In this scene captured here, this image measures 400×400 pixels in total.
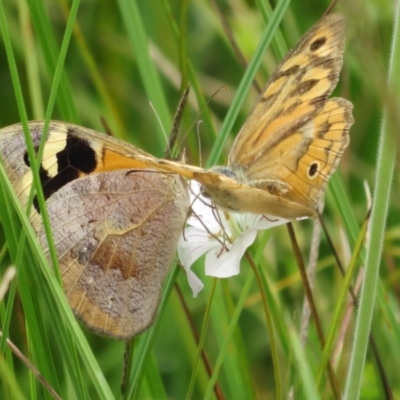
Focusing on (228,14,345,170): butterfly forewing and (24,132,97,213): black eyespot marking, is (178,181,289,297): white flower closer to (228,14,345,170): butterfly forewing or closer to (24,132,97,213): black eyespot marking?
(228,14,345,170): butterfly forewing

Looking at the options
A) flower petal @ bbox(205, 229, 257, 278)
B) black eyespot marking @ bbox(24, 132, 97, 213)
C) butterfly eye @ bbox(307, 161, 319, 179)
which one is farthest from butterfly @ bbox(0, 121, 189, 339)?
butterfly eye @ bbox(307, 161, 319, 179)

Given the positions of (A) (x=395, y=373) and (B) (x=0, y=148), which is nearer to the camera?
(B) (x=0, y=148)

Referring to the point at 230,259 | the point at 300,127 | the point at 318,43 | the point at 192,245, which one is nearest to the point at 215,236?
the point at 192,245

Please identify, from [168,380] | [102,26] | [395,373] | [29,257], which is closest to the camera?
[29,257]

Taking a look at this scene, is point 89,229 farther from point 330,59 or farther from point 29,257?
point 330,59

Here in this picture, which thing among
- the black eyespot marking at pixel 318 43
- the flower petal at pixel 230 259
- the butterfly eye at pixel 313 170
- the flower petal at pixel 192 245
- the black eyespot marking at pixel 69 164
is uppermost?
the black eyespot marking at pixel 318 43

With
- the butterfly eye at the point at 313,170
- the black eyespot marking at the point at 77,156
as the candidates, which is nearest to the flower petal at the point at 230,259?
the butterfly eye at the point at 313,170

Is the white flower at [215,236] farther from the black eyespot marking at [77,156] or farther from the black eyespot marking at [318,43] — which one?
the black eyespot marking at [318,43]

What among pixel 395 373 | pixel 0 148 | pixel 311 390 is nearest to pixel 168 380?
pixel 395 373
